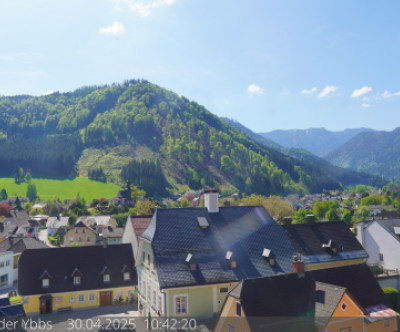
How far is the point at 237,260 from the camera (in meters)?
29.8

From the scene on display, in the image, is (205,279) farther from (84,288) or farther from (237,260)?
(84,288)

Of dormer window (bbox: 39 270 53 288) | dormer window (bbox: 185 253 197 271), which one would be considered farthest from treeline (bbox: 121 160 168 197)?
dormer window (bbox: 185 253 197 271)

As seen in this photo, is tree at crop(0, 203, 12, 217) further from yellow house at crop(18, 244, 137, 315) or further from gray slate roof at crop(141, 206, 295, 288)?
gray slate roof at crop(141, 206, 295, 288)

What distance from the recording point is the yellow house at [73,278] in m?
37.3

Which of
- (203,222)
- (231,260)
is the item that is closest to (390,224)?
(231,260)

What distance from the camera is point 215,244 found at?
3055cm

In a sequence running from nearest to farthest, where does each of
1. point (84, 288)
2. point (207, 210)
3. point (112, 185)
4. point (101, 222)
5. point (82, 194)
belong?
point (207, 210) → point (84, 288) → point (101, 222) → point (82, 194) → point (112, 185)

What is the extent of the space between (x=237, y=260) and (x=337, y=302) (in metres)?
9.72

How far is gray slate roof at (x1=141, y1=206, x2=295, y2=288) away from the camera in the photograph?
27.8 meters

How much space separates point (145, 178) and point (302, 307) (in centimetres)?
17309

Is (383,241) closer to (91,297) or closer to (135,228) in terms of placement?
(135,228)

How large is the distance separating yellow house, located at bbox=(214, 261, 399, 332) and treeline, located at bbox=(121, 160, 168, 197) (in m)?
165

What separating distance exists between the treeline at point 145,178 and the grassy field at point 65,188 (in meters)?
9.57

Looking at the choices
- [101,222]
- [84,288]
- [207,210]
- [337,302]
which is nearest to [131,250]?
[84,288]
